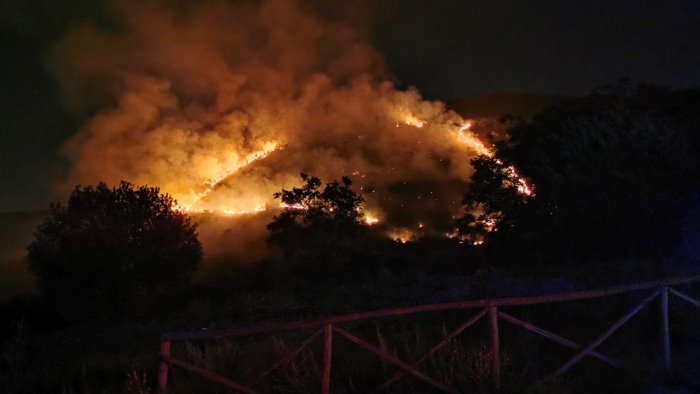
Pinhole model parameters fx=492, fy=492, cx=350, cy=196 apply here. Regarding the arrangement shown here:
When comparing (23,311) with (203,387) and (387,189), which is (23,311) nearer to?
(203,387)

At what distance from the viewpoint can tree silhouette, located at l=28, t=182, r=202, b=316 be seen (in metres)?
20.4

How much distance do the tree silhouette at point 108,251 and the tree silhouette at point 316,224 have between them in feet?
25.3

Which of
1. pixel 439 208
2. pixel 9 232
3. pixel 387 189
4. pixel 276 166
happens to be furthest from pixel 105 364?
pixel 9 232

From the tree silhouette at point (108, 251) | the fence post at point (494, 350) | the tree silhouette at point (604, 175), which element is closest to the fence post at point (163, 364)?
the fence post at point (494, 350)

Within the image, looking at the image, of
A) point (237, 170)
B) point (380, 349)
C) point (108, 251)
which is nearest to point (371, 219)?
point (237, 170)

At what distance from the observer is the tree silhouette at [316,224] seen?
29.6 meters

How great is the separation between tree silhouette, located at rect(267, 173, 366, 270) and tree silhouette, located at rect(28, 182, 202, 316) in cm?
773

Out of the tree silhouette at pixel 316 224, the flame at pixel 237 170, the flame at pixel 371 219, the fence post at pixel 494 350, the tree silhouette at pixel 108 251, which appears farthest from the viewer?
the flame at pixel 237 170

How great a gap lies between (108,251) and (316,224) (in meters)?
12.1

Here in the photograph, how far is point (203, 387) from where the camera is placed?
239 inches

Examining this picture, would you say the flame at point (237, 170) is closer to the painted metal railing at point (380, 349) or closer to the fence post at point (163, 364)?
the painted metal railing at point (380, 349)

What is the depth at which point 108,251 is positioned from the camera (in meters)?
20.6

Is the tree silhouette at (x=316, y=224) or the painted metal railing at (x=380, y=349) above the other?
the tree silhouette at (x=316, y=224)

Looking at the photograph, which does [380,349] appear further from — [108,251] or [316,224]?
[316,224]
